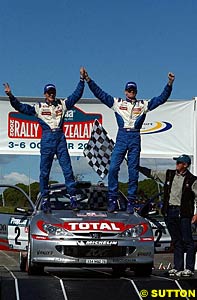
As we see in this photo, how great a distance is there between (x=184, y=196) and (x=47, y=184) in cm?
212

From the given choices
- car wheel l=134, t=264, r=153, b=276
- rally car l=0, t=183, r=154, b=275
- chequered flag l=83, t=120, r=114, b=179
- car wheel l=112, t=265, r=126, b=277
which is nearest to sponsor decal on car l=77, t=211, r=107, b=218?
rally car l=0, t=183, r=154, b=275

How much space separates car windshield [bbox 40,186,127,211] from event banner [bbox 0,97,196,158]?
126 inches

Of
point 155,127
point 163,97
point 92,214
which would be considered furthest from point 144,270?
point 155,127

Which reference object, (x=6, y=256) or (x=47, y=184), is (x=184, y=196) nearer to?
(x=47, y=184)

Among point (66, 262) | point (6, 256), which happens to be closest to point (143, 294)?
point (66, 262)

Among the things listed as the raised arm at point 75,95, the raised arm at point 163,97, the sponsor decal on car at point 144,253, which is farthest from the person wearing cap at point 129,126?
the sponsor decal on car at point 144,253

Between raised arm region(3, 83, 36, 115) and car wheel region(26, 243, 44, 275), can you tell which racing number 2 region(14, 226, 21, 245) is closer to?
raised arm region(3, 83, 36, 115)

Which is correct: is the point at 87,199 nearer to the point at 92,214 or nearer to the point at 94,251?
the point at 92,214

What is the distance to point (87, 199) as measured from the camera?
9.30 meters

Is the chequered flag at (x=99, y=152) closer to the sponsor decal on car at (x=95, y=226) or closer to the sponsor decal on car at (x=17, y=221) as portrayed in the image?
the sponsor decal on car at (x=17, y=221)

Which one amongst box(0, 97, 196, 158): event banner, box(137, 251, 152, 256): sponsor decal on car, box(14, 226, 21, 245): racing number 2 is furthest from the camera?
box(0, 97, 196, 158): event banner

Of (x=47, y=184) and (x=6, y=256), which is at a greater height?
(x=47, y=184)

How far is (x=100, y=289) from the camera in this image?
6453 millimetres

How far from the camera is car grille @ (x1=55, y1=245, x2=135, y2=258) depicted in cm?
770
